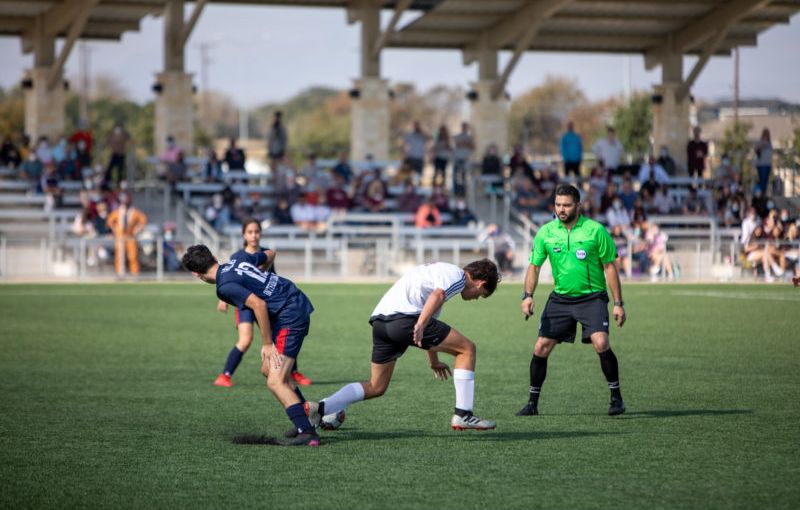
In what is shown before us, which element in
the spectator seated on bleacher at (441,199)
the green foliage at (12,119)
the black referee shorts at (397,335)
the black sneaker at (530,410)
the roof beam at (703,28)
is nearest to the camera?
the black referee shorts at (397,335)

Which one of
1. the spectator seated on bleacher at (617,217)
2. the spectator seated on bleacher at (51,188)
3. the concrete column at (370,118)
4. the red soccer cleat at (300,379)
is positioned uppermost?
the concrete column at (370,118)

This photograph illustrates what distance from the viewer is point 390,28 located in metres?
35.0

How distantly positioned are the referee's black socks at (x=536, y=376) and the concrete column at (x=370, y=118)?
87.6 feet

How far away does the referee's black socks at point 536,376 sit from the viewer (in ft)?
33.6

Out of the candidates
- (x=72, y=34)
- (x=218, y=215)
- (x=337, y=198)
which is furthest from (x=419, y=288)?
(x=72, y=34)

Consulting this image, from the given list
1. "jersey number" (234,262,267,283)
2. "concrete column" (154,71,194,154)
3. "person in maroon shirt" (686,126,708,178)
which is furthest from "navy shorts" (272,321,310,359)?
"person in maroon shirt" (686,126,708,178)

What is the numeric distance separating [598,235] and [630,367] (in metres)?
3.73

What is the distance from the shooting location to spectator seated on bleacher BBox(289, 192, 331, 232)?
103 ft

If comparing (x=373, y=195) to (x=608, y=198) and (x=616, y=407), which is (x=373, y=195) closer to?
(x=608, y=198)

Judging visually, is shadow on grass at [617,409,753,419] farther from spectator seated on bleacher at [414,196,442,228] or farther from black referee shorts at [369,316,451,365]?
spectator seated on bleacher at [414,196,442,228]

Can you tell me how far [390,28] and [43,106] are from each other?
958 cm

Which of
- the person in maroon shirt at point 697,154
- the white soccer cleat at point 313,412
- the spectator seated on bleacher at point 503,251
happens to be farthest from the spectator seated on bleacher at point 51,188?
the white soccer cleat at point 313,412

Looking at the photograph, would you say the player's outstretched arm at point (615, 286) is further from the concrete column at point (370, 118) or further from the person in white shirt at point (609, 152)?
the concrete column at point (370, 118)

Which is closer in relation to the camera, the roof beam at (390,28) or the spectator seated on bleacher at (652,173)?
the roof beam at (390,28)
